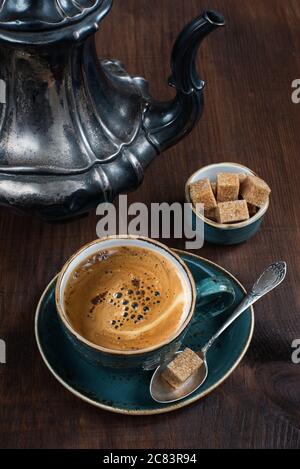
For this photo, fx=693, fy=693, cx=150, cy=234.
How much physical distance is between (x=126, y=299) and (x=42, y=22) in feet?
1.02

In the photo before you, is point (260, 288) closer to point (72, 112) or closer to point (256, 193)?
point (256, 193)

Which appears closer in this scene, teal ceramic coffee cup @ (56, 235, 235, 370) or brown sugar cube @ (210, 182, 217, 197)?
teal ceramic coffee cup @ (56, 235, 235, 370)

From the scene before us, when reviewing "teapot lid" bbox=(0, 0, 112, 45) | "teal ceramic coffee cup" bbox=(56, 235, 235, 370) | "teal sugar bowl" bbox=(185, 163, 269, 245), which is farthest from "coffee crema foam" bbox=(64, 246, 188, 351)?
"teapot lid" bbox=(0, 0, 112, 45)

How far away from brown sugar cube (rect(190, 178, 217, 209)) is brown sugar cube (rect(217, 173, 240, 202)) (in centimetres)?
1

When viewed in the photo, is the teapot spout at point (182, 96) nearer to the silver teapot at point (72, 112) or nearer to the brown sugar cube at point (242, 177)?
the silver teapot at point (72, 112)

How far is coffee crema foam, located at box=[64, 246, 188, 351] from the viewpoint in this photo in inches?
29.4

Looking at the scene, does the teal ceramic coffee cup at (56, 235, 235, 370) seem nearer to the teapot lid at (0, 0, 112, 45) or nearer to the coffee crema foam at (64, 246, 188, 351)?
the coffee crema foam at (64, 246, 188, 351)

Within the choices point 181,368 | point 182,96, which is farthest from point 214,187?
point 181,368

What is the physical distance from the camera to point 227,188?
89cm

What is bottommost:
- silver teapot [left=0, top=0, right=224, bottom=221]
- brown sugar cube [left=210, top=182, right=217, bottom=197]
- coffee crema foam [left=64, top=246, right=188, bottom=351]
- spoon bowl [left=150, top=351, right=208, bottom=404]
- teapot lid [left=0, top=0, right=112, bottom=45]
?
spoon bowl [left=150, top=351, right=208, bottom=404]

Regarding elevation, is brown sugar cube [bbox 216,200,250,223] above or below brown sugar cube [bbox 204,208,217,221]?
above

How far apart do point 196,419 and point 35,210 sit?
30cm
